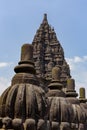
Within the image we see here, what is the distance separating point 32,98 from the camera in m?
7.88

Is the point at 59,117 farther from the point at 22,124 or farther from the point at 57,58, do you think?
the point at 57,58

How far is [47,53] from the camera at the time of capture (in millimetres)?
34062

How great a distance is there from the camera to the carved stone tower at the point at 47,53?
3217cm

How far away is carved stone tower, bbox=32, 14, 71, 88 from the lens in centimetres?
3217

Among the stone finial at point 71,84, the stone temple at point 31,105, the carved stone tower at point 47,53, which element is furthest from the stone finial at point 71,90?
the carved stone tower at point 47,53

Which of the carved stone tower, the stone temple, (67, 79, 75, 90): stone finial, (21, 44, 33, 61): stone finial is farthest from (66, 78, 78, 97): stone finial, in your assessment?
the carved stone tower

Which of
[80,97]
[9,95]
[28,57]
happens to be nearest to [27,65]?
[28,57]

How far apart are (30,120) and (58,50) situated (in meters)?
26.3

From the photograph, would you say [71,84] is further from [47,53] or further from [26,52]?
[47,53]

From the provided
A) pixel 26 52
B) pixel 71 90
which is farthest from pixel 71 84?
pixel 26 52

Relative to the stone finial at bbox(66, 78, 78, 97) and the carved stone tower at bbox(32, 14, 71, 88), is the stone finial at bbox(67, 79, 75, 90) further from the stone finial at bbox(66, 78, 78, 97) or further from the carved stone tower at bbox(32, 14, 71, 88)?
the carved stone tower at bbox(32, 14, 71, 88)

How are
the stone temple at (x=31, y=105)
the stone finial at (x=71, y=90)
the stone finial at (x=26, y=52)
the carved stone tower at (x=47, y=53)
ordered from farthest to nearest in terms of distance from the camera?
the carved stone tower at (x=47, y=53) → the stone finial at (x=71, y=90) → the stone finial at (x=26, y=52) → the stone temple at (x=31, y=105)

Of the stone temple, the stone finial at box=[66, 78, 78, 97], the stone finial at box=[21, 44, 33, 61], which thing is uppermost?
the stone finial at box=[21, 44, 33, 61]

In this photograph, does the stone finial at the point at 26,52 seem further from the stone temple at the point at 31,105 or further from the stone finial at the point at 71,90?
the stone finial at the point at 71,90
